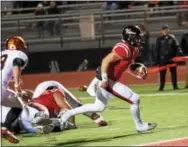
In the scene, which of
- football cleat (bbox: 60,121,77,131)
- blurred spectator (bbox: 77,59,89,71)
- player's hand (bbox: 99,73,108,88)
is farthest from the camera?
blurred spectator (bbox: 77,59,89,71)

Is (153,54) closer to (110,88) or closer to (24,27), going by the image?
(24,27)

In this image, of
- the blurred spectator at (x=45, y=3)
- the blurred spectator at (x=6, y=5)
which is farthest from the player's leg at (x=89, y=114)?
the blurred spectator at (x=6, y=5)

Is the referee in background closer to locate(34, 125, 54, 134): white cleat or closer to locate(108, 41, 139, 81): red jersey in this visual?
locate(108, 41, 139, 81): red jersey

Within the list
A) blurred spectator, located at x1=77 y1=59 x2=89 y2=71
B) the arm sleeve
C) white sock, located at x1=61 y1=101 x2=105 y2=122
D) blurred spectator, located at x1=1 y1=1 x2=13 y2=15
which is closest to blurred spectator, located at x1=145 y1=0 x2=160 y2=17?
blurred spectator, located at x1=77 y1=59 x2=89 y2=71

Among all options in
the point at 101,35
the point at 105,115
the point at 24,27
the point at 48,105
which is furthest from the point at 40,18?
the point at 48,105

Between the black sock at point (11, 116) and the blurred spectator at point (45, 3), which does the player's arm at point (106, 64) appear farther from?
the blurred spectator at point (45, 3)

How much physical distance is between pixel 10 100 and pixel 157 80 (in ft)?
41.4

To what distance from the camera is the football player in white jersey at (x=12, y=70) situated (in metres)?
8.62

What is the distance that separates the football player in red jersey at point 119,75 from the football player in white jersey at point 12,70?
4.04ft

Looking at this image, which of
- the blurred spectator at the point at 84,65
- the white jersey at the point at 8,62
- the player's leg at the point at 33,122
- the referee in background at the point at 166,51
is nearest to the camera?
the white jersey at the point at 8,62

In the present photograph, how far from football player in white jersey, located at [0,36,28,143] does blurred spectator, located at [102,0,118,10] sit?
15999 millimetres

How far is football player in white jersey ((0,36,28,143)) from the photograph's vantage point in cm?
862

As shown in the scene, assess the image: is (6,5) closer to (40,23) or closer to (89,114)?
(40,23)

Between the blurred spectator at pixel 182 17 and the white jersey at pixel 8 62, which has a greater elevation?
the white jersey at pixel 8 62
